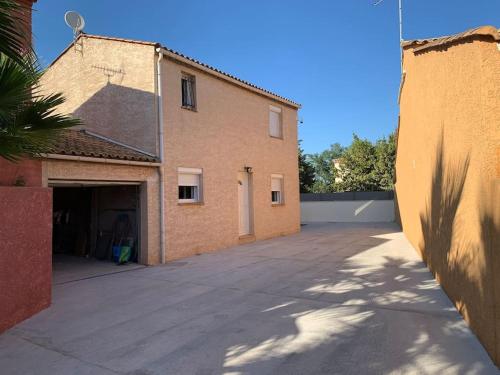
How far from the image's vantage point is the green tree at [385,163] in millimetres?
33781

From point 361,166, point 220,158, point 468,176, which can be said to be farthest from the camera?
point 361,166

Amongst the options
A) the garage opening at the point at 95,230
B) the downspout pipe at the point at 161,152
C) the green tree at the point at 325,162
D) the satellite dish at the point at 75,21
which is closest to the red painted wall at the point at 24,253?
the garage opening at the point at 95,230

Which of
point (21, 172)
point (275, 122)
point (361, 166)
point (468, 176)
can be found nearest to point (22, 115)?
point (21, 172)

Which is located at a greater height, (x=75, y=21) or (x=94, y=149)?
(x=75, y=21)

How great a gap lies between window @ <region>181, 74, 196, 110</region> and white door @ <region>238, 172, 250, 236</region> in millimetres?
3671

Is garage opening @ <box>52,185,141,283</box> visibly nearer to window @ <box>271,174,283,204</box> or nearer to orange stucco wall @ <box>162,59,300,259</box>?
orange stucco wall @ <box>162,59,300,259</box>

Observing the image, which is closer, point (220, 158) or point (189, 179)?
point (189, 179)

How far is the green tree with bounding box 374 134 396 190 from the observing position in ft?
111

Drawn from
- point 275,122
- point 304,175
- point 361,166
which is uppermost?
point 275,122

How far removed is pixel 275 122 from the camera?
58.1 feet

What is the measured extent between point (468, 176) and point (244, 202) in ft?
36.4

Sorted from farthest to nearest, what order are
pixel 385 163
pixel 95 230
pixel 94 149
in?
pixel 385 163 < pixel 95 230 < pixel 94 149

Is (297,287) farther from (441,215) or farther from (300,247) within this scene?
(300,247)

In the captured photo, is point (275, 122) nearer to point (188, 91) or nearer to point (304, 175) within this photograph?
point (188, 91)
